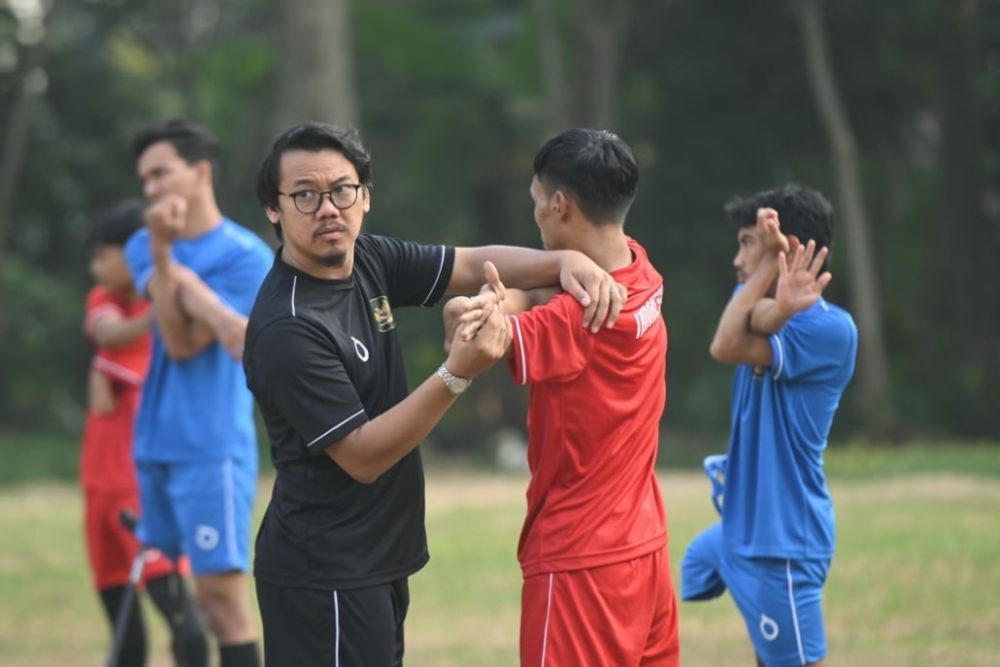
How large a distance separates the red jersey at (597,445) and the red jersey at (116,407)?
360 cm

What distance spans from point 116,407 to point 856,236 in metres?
14.5

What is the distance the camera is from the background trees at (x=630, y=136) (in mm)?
20391

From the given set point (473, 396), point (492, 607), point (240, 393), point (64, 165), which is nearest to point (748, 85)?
point (473, 396)

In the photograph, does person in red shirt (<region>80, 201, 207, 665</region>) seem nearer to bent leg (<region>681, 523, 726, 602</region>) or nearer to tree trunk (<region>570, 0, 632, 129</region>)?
bent leg (<region>681, 523, 726, 602</region>)

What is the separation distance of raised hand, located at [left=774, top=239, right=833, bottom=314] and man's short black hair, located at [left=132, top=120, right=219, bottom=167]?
2484mm

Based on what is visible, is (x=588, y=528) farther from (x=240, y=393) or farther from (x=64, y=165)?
(x=64, y=165)

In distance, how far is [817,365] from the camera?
5008mm

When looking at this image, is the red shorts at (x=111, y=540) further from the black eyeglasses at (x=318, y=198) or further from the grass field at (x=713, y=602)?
the black eyeglasses at (x=318, y=198)

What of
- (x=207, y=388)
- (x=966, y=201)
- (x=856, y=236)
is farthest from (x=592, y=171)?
(x=966, y=201)

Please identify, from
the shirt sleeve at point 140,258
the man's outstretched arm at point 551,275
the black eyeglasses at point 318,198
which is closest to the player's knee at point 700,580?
the man's outstretched arm at point 551,275

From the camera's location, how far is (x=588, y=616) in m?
4.02

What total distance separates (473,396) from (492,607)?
1761cm

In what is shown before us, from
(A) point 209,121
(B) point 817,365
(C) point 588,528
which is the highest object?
(A) point 209,121

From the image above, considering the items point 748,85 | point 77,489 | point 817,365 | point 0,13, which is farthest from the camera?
point 748,85
